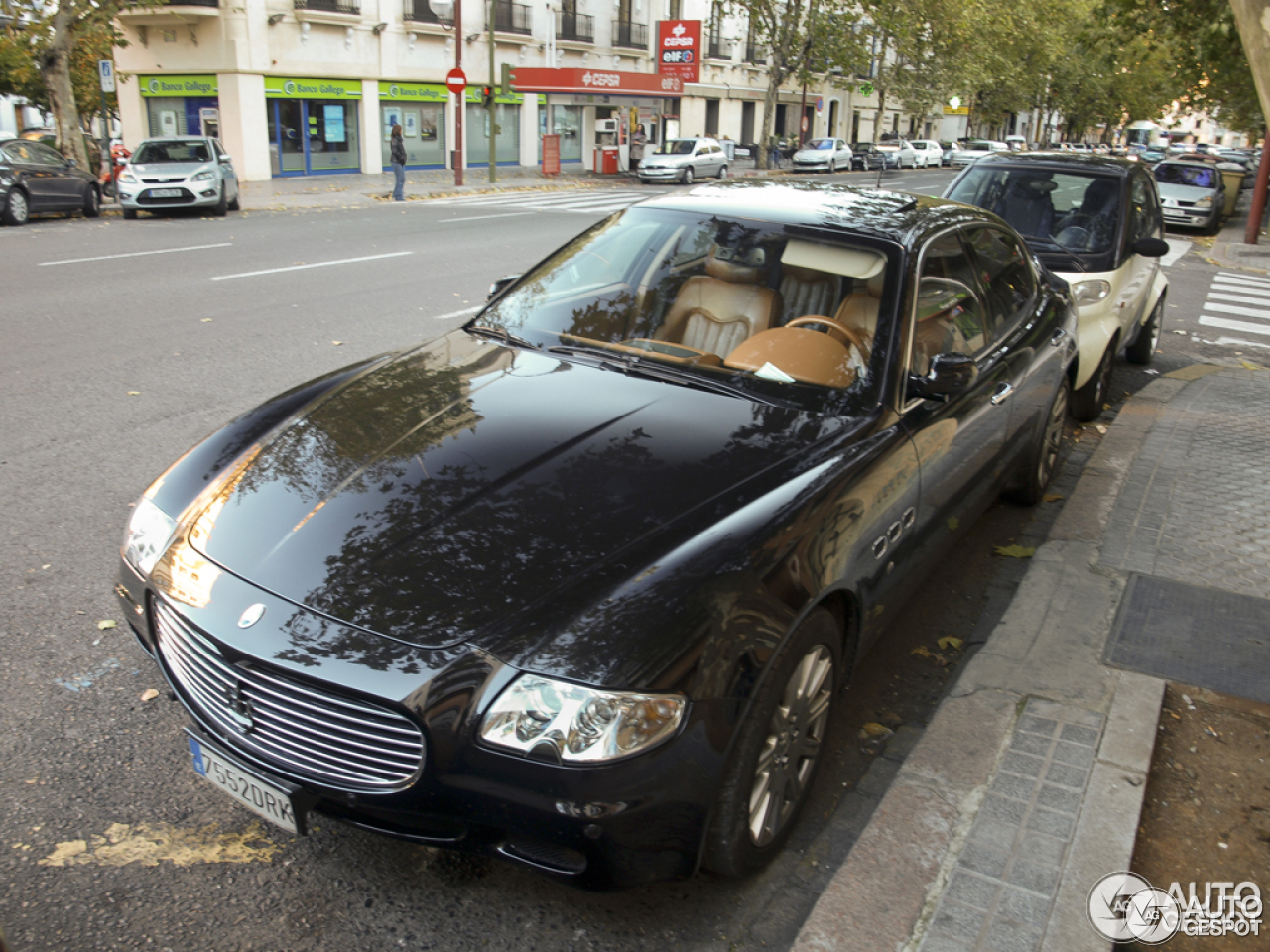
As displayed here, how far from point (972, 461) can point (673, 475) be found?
1.73 metres

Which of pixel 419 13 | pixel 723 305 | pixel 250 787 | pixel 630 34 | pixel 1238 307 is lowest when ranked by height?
pixel 1238 307

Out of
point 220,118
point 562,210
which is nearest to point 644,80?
point 220,118

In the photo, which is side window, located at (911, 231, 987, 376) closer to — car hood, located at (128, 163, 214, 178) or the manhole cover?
the manhole cover

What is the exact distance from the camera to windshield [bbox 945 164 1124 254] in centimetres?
794

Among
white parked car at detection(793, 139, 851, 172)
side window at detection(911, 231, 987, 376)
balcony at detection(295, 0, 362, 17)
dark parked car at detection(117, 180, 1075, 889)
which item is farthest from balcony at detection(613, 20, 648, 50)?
dark parked car at detection(117, 180, 1075, 889)

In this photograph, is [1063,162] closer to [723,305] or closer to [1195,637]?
[1195,637]

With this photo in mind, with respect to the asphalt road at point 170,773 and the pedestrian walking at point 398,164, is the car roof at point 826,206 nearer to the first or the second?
the asphalt road at point 170,773

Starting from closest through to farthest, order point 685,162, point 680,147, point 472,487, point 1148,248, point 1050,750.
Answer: point 472,487
point 1050,750
point 1148,248
point 685,162
point 680,147

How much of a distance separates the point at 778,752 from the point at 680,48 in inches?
1749

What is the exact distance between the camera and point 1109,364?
295 inches

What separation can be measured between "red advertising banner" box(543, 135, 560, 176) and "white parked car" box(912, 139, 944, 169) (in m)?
26.7

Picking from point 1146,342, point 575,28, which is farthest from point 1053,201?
point 575,28

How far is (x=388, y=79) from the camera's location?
34.1 metres

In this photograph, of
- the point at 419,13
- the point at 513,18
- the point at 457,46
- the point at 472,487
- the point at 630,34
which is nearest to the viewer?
the point at 472,487
